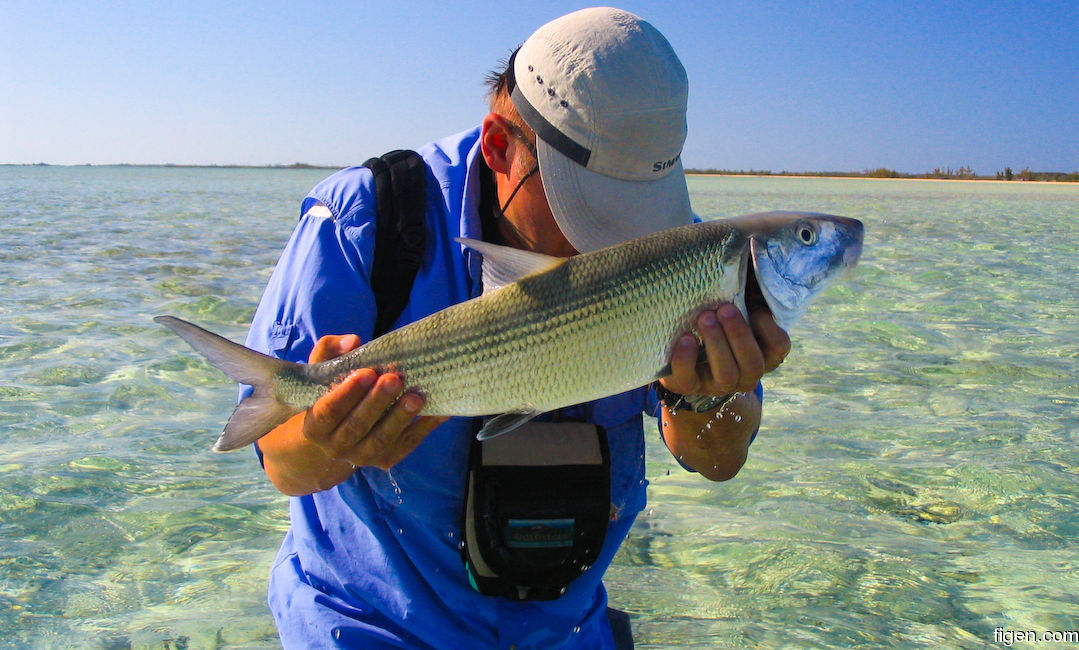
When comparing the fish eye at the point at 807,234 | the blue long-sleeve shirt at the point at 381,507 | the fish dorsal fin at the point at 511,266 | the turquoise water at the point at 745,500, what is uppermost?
the fish eye at the point at 807,234

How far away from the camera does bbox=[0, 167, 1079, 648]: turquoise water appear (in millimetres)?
3439

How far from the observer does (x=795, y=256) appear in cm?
239

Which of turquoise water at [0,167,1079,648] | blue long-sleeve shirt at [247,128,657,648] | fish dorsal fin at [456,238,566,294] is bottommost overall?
turquoise water at [0,167,1079,648]

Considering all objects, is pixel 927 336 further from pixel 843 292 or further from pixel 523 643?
pixel 523 643

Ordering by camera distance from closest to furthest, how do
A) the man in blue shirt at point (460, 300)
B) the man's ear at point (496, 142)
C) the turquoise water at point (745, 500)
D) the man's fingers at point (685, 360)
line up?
1. the man's fingers at point (685, 360)
2. the man in blue shirt at point (460, 300)
3. the man's ear at point (496, 142)
4. the turquoise water at point (745, 500)

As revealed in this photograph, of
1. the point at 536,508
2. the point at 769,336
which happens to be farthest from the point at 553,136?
the point at 536,508

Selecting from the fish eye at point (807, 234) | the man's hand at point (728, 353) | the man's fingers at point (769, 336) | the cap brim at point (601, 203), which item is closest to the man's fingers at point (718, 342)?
the man's hand at point (728, 353)

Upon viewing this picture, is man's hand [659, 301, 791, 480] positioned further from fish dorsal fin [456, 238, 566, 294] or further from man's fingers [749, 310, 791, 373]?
fish dorsal fin [456, 238, 566, 294]

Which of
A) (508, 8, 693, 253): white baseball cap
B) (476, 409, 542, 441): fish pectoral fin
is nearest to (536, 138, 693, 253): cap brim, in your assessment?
(508, 8, 693, 253): white baseball cap

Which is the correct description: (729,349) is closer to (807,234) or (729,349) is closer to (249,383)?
(807,234)

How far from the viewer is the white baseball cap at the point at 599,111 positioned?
2518mm

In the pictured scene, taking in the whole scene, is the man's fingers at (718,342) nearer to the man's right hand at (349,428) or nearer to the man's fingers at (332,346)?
the man's right hand at (349,428)

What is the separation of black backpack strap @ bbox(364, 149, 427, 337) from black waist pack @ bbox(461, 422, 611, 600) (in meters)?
0.54

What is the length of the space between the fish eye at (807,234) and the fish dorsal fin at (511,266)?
72 centimetres
